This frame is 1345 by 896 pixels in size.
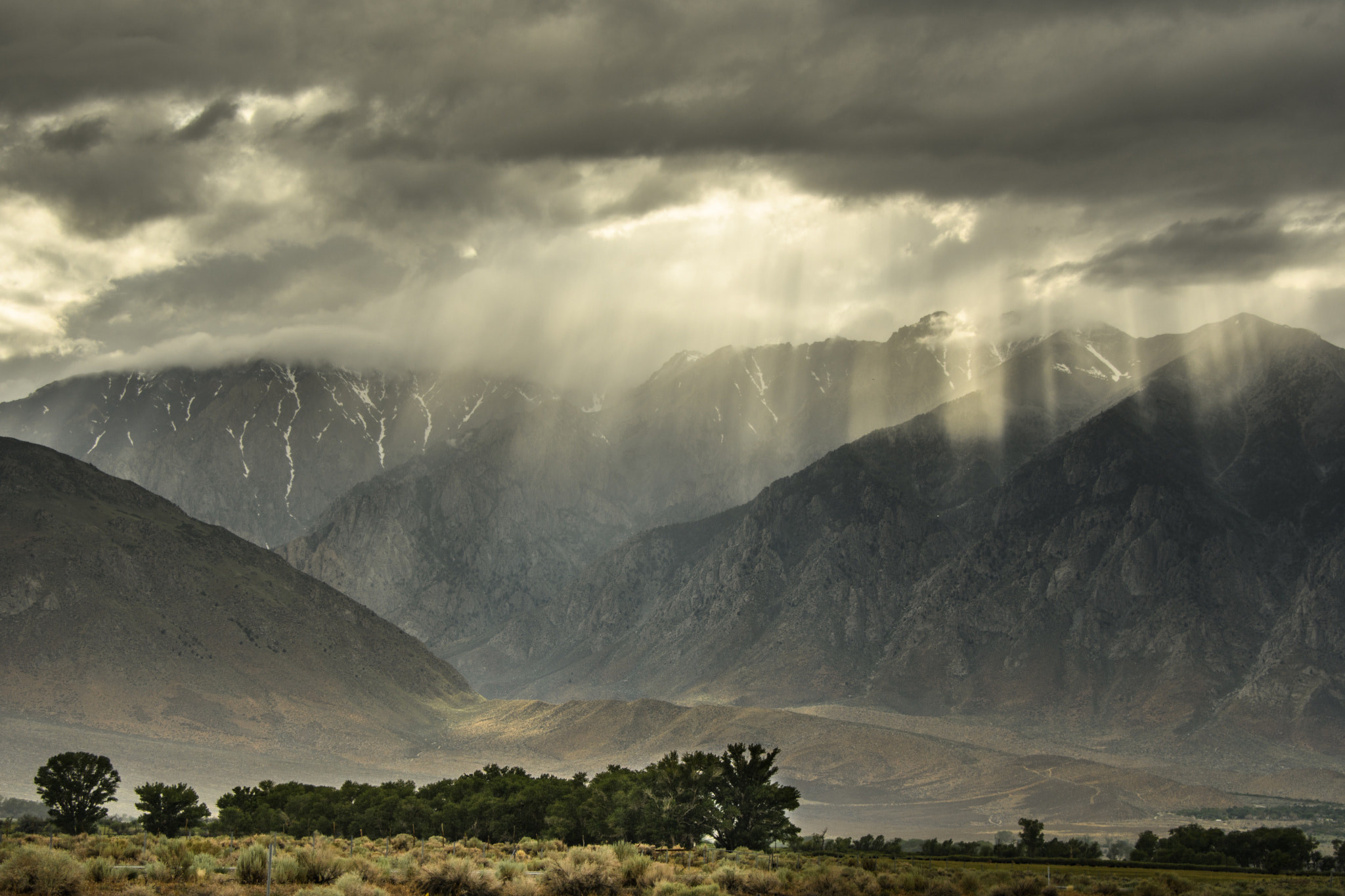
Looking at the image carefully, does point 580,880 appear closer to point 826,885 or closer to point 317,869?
point 317,869

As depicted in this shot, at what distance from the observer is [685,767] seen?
101125 millimetres

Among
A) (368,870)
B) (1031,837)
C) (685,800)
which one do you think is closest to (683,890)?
(368,870)

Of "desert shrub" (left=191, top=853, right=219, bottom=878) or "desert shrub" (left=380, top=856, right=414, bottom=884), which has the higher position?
"desert shrub" (left=191, top=853, right=219, bottom=878)

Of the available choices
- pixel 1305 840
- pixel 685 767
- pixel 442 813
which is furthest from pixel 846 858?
pixel 1305 840

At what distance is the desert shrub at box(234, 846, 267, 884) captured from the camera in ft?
153

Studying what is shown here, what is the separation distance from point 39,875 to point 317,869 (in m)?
9.64

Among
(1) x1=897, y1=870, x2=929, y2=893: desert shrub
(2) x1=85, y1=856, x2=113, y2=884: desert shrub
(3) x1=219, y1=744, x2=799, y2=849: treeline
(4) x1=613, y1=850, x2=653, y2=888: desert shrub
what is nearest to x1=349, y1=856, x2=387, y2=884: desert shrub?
(2) x1=85, y1=856, x2=113, y2=884: desert shrub

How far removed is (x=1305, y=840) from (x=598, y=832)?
58587 millimetres

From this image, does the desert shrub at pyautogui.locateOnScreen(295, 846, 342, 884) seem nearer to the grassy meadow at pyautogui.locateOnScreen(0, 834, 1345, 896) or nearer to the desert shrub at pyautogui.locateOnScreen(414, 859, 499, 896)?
the grassy meadow at pyautogui.locateOnScreen(0, 834, 1345, 896)

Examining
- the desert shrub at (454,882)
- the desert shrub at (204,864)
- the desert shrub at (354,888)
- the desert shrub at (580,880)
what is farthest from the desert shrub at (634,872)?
the desert shrub at (204,864)

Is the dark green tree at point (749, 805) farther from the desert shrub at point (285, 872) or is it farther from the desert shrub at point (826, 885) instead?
the desert shrub at point (285, 872)

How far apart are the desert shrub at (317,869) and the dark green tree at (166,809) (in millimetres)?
68419

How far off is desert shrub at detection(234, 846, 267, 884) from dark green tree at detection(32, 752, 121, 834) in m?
77.2

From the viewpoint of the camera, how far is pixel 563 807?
10694cm
